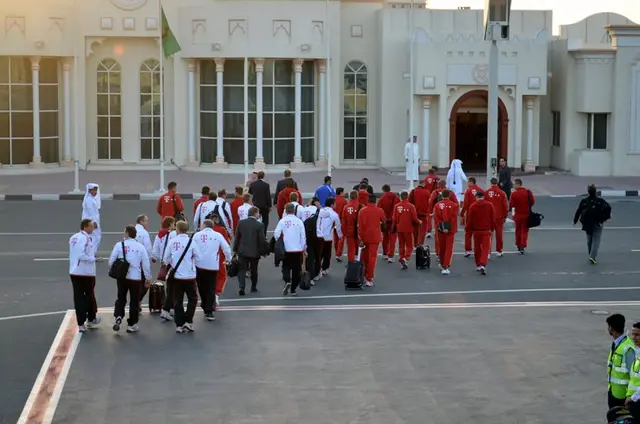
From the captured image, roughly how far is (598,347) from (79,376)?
19.9 ft

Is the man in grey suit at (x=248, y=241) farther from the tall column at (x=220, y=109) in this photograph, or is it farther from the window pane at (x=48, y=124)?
the window pane at (x=48, y=124)

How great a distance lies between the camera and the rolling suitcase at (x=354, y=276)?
20422 mm

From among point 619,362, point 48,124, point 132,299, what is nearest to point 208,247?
point 132,299

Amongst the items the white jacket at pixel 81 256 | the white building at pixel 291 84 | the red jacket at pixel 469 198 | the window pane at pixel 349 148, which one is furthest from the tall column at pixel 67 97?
the white jacket at pixel 81 256

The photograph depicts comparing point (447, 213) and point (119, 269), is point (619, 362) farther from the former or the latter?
point (447, 213)

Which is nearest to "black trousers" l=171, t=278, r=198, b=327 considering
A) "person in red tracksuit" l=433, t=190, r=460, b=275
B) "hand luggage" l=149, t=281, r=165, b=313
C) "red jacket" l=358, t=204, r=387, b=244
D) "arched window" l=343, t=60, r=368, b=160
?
"hand luggage" l=149, t=281, r=165, b=313

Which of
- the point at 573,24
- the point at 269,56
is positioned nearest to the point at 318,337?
the point at 269,56

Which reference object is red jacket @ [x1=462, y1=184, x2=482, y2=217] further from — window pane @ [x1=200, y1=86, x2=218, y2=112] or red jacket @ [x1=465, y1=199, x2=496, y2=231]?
window pane @ [x1=200, y1=86, x2=218, y2=112]

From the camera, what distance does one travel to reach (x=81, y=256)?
16562mm

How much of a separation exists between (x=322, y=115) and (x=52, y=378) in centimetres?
2701

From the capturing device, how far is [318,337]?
1641cm

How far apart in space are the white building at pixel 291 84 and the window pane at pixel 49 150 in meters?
0.04

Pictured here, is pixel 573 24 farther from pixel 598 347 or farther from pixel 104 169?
pixel 598 347

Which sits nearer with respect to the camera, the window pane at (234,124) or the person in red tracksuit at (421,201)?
the person in red tracksuit at (421,201)
